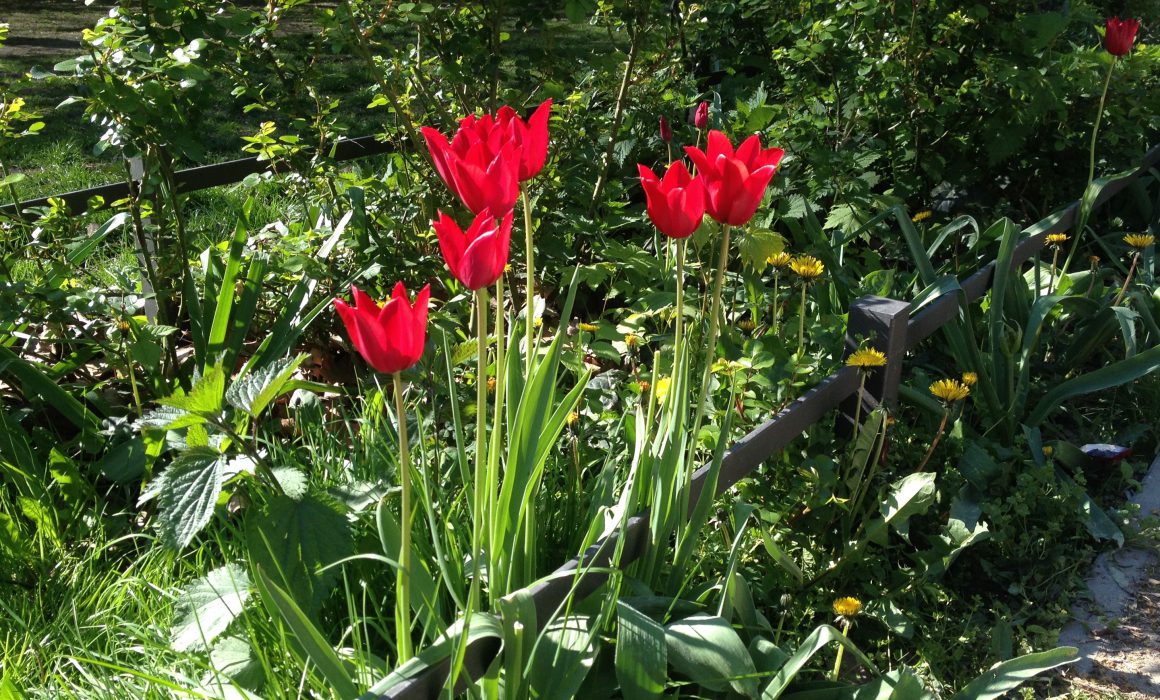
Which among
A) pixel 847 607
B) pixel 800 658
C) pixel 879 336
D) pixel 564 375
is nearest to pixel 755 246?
pixel 879 336

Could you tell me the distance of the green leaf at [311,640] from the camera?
3.98 ft

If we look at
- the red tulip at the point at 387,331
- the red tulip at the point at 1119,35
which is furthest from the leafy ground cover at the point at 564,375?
the red tulip at the point at 1119,35

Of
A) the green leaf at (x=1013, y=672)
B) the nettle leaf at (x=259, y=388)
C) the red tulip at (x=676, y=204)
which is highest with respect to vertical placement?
the red tulip at (x=676, y=204)

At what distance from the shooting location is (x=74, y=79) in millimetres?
A: 2312

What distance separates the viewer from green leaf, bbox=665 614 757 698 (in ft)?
5.15

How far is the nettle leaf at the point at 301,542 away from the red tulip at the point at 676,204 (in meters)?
0.72

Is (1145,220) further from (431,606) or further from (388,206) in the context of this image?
(431,606)

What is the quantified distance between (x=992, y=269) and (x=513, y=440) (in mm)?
2010

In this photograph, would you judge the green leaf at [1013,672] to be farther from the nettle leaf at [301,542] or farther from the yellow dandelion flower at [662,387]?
the nettle leaf at [301,542]

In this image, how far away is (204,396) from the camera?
154 centimetres

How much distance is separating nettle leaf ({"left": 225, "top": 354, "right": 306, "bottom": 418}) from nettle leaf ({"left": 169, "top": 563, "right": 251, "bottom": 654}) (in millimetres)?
260

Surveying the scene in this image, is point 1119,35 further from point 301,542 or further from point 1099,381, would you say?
point 301,542

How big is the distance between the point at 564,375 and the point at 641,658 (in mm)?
1121

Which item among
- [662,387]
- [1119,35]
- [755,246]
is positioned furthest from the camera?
[1119,35]
